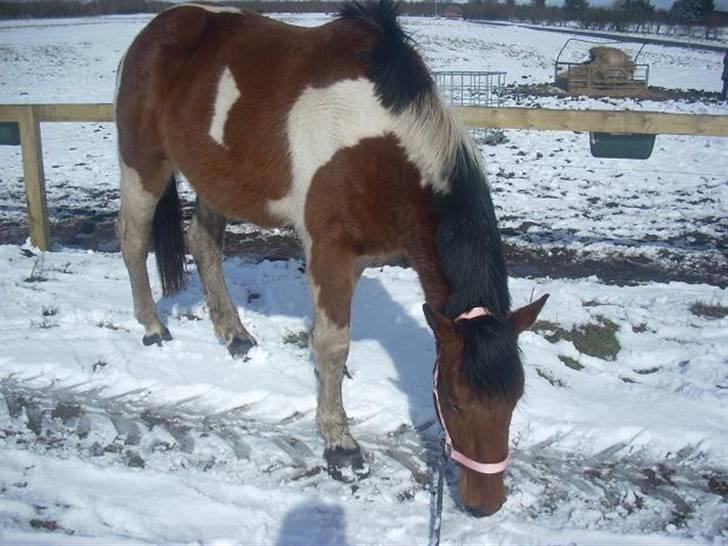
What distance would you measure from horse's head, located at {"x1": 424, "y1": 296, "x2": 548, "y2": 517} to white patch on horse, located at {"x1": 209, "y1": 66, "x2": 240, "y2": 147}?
1.96 m

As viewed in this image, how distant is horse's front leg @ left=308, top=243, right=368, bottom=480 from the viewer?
3.30m

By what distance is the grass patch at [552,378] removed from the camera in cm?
404

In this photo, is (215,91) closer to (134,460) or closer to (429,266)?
(429,266)

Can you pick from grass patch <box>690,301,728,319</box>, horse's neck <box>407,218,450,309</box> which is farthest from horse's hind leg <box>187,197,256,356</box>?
grass patch <box>690,301,728,319</box>

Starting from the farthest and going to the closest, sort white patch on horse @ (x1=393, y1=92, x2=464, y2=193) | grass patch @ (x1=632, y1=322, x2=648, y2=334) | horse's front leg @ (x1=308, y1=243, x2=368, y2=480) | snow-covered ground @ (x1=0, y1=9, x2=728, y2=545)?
grass patch @ (x1=632, y1=322, x2=648, y2=334), horse's front leg @ (x1=308, y1=243, x2=368, y2=480), white patch on horse @ (x1=393, y1=92, x2=464, y2=193), snow-covered ground @ (x1=0, y1=9, x2=728, y2=545)

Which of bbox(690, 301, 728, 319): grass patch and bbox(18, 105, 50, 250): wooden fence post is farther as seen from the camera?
bbox(18, 105, 50, 250): wooden fence post

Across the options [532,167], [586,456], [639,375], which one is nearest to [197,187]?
[586,456]

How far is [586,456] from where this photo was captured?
3.38m

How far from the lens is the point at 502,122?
19.8 feet

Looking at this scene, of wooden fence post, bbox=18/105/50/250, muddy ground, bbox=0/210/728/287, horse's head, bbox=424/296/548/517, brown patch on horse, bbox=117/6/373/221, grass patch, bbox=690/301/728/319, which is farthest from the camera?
wooden fence post, bbox=18/105/50/250

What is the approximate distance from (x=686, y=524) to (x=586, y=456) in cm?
58

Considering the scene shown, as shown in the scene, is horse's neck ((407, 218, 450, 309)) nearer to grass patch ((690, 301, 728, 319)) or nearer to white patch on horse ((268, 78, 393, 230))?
white patch on horse ((268, 78, 393, 230))

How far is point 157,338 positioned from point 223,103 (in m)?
1.75

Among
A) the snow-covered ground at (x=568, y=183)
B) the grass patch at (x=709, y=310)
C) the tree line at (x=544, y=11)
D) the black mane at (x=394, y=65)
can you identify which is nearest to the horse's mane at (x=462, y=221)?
the black mane at (x=394, y=65)
